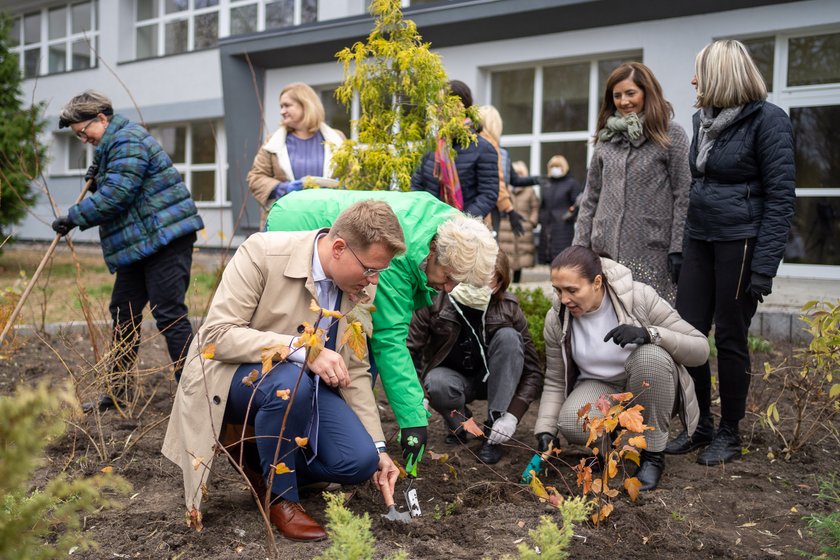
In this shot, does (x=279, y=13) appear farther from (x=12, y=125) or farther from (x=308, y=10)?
(x=12, y=125)

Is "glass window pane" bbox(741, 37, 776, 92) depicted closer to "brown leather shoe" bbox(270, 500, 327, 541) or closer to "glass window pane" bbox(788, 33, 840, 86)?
"glass window pane" bbox(788, 33, 840, 86)

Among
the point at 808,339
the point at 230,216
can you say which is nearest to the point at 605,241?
the point at 808,339

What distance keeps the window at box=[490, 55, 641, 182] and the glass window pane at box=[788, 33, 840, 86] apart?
6.83 feet

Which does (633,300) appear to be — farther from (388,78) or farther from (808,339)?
(808,339)

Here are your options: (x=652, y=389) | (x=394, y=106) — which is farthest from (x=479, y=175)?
(x=652, y=389)

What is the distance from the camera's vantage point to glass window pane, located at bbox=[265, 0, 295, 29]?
15.0 m

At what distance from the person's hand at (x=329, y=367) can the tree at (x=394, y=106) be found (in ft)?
5.66

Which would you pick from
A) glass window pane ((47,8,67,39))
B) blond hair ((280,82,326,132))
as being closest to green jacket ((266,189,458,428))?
blond hair ((280,82,326,132))

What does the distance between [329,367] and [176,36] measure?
1590 centimetres

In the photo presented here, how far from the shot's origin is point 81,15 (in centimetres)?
1898

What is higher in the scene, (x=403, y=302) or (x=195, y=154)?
(x=195, y=154)

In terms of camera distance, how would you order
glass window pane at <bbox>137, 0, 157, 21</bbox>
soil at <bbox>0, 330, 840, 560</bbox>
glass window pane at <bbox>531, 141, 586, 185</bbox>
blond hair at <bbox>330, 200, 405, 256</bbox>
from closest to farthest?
blond hair at <bbox>330, 200, 405, 256</bbox> → soil at <bbox>0, 330, 840, 560</bbox> → glass window pane at <bbox>531, 141, 586, 185</bbox> → glass window pane at <bbox>137, 0, 157, 21</bbox>

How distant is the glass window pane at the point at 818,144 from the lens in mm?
9297

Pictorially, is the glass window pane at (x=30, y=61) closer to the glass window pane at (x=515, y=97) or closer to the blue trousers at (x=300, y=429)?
the glass window pane at (x=515, y=97)
